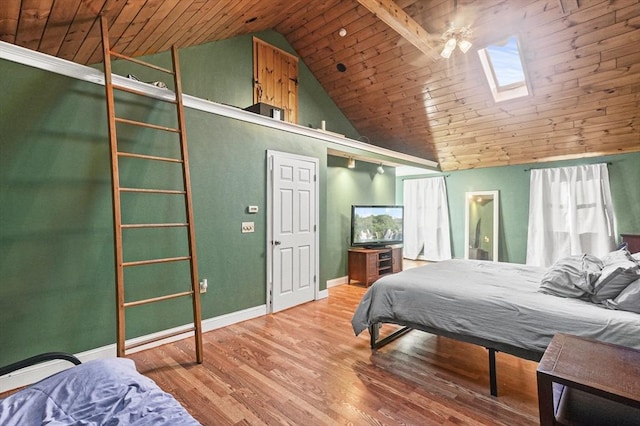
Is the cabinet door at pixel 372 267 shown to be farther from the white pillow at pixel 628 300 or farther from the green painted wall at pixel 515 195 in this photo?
the white pillow at pixel 628 300

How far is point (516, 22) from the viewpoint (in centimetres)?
341

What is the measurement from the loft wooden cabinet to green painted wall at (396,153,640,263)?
7.68ft

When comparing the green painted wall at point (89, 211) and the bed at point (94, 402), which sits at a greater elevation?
the green painted wall at point (89, 211)

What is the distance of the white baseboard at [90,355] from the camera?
2176 millimetres

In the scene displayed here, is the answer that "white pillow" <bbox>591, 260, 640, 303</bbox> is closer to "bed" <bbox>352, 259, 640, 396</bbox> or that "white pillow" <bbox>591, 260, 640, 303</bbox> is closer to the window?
"bed" <bbox>352, 259, 640, 396</bbox>

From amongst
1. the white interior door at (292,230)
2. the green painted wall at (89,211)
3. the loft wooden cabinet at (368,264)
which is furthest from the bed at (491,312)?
the loft wooden cabinet at (368,264)

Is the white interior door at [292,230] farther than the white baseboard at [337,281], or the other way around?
Result: the white baseboard at [337,281]

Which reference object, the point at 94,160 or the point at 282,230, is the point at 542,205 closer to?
the point at 282,230

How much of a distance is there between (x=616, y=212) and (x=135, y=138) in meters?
6.80

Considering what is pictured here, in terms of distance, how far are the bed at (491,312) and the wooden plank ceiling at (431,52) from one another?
8.38 feet

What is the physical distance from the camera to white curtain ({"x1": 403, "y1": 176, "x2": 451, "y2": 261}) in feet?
22.9

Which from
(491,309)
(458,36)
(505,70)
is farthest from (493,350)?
(505,70)

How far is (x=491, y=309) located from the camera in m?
2.14

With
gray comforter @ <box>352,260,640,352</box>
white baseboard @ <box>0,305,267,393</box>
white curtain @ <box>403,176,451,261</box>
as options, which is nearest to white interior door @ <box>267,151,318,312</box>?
white baseboard @ <box>0,305,267,393</box>
